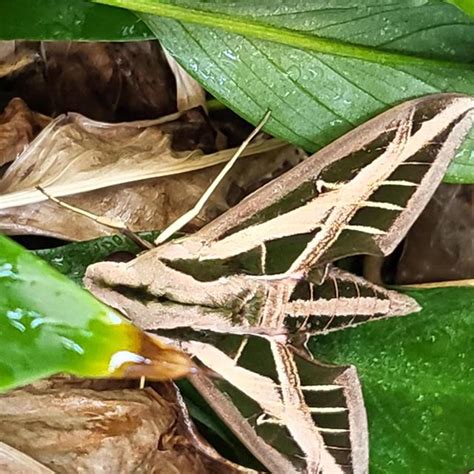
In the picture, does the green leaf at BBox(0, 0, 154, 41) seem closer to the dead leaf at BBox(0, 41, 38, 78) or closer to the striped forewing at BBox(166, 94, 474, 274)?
the dead leaf at BBox(0, 41, 38, 78)

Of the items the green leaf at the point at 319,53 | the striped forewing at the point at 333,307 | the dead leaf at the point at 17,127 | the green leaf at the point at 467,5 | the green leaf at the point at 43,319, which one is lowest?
the striped forewing at the point at 333,307

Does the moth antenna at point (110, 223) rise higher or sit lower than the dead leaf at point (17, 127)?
lower

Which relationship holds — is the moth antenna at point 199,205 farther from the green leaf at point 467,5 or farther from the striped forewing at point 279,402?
the green leaf at point 467,5

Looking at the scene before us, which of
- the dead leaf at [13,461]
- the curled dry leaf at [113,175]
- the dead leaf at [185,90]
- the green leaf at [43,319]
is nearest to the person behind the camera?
the green leaf at [43,319]

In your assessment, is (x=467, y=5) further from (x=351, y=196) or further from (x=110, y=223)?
(x=110, y=223)

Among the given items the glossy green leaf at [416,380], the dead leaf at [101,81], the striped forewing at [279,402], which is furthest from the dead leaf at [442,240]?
the dead leaf at [101,81]

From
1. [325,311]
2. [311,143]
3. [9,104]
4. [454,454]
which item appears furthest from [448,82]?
[9,104]

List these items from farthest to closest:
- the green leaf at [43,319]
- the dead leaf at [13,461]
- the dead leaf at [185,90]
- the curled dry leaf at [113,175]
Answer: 1. the dead leaf at [185,90]
2. the curled dry leaf at [113,175]
3. the dead leaf at [13,461]
4. the green leaf at [43,319]
